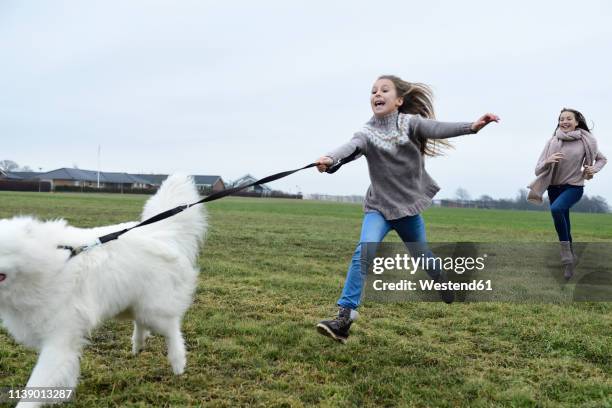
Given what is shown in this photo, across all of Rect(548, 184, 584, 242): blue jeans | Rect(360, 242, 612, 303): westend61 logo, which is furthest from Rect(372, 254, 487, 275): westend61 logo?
Rect(548, 184, 584, 242): blue jeans

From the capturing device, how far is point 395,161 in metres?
4.68

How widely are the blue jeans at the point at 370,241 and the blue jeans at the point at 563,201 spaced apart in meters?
3.69

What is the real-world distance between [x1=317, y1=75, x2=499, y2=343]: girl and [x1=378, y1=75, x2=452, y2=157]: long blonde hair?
0.04 feet

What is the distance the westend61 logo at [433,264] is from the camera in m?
5.07

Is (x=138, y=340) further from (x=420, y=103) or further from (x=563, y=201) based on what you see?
(x=563, y=201)

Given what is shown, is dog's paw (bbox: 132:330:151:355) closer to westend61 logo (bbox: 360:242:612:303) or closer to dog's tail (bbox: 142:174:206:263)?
dog's tail (bbox: 142:174:206:263)

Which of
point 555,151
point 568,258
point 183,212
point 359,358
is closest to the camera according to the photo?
point 183,212

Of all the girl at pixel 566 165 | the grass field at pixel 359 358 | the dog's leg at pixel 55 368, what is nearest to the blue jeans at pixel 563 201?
the girl at pixel 566 165

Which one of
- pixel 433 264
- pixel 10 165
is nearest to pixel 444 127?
pixel 433 264

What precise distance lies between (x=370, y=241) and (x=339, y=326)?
796mm

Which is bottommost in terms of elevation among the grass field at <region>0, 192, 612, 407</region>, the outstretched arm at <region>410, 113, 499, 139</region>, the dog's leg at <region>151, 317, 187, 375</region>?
the grass field at <region>0, 192, 612, 407</region>

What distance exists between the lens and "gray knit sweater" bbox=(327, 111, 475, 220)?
4629 millimetres

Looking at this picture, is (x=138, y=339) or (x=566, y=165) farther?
(x=566, y=165)

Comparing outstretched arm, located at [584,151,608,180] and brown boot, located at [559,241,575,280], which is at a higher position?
outstretched arm, located at [584,151,608,180]
